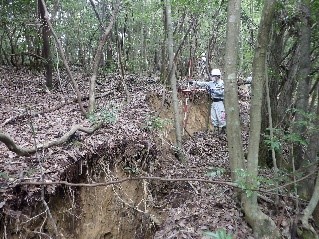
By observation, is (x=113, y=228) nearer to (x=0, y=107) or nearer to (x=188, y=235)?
(x=188, y=235)

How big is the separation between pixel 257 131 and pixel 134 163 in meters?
2.72

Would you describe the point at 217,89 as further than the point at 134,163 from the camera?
Yes

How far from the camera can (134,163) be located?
23.8 feet

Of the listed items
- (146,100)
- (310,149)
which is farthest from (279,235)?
(146,100)

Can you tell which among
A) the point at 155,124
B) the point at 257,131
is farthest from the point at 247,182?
the point at 155,124

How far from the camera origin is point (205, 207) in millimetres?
6223

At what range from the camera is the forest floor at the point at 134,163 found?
545 cm

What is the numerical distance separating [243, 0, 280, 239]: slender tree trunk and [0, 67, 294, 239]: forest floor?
234 mm

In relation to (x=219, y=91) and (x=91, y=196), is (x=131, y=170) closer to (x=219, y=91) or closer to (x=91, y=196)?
(x=91, y=196)

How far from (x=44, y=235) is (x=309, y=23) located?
5.60m

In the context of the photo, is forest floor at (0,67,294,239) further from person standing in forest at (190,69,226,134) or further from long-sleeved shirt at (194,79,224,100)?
long-sleeved shirt at (194,79,224,100)

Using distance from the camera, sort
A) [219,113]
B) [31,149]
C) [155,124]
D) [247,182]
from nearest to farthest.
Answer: [247,182], [31,149], [155,124], [219,113]

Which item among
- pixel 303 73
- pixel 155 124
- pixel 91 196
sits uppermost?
pixel 303 73

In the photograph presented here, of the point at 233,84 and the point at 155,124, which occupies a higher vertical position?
the point at 233,84
